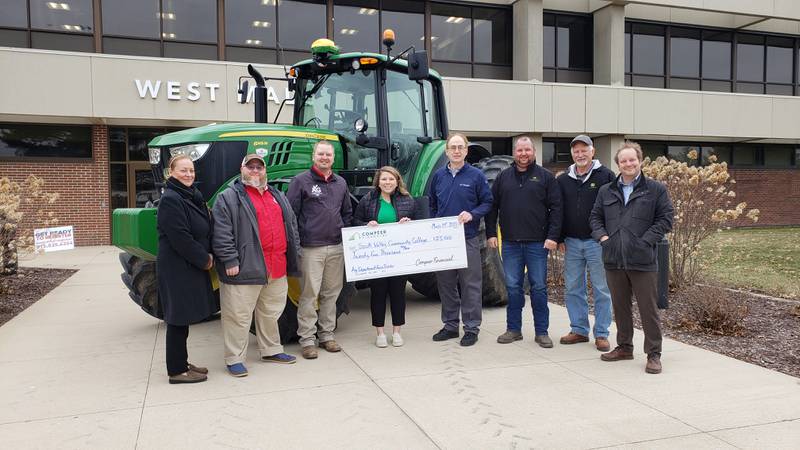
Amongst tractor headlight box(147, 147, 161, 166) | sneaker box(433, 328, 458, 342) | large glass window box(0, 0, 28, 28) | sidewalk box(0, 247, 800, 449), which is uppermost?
large glass window box(0, 0, 28, 28)

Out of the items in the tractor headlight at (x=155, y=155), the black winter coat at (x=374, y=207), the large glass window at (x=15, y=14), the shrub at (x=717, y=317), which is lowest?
the shrub at (x=717, y=317)

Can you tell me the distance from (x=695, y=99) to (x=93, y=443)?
21.7 metres

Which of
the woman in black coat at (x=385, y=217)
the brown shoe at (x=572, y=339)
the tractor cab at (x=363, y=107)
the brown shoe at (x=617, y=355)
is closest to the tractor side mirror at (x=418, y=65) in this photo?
the tractor cab at (x=363, y=107)

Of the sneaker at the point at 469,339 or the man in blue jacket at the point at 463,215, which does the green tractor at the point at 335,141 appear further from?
the sneaker at the point at 469,339

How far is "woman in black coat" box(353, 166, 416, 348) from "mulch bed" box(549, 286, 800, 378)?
2.63 metres

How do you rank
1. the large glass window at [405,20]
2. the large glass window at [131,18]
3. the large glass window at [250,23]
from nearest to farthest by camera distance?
the large glass window at [131,18] < the large glass window at [250,23] < the large glass window at [405,20]

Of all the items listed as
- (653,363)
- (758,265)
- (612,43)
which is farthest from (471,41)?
(653,363)

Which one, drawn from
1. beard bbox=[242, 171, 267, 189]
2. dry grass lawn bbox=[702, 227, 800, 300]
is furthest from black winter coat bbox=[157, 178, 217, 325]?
dry grass lawn bbox=[702, 227, 800, 300]

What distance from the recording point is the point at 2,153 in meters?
15.2

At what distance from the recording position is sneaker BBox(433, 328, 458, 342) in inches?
228

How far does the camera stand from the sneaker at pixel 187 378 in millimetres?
4562

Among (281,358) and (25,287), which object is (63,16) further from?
(281,358)

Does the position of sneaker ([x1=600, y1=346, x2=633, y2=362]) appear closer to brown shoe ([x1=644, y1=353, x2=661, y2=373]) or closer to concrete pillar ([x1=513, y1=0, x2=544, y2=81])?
brown shoe ([x1=644, y1=353, x2=661, y2=373])

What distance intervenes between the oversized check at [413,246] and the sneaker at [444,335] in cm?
65
